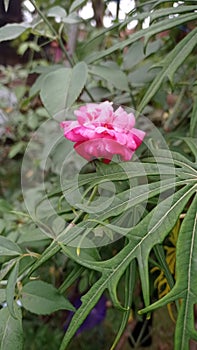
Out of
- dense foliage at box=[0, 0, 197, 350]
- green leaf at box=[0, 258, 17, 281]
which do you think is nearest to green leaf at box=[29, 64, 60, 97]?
dense foliage at box=[0, 0, 197, 350]

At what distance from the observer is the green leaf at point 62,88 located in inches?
29.1

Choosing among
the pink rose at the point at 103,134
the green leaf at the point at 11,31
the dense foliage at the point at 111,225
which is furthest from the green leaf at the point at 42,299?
the green leaf at the point at 11,31

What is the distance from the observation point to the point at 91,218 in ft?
1.78

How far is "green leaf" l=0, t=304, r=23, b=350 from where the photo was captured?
0.54 m

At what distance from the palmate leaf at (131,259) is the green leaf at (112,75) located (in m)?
0.39

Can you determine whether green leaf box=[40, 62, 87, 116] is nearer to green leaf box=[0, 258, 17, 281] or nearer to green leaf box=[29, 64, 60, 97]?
green leaf box=[29, 64, 60, 97]

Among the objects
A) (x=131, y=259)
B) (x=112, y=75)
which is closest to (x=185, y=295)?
(x=131, y=259)

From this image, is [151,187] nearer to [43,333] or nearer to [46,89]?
[46,89]

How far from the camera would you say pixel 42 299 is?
1.98ft

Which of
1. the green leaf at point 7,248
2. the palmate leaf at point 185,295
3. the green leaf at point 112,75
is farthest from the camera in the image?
the green leaf at point 112,75

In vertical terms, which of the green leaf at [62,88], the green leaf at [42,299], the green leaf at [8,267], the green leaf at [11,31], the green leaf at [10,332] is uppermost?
the green leaf at [11,31]

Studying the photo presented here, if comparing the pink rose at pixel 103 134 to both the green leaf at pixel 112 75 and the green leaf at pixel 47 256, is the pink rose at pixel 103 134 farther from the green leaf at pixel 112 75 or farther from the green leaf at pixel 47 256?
the green leaf at pixel 112 75

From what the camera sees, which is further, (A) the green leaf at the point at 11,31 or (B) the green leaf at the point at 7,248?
(A) the green leaf at the point at 11,31

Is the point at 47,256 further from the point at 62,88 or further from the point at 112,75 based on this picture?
the point at 112,75
